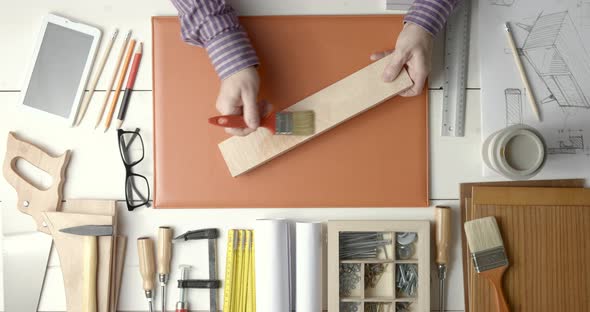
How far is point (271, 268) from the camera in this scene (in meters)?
0.96

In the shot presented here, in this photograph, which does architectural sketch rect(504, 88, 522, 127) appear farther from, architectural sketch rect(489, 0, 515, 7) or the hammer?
the hammer

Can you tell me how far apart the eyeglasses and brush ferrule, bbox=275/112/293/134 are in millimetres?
271

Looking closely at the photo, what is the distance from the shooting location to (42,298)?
100cm

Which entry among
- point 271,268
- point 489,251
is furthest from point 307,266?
point 489,251

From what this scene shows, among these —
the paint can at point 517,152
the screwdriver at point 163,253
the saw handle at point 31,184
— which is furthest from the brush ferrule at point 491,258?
the saw handle at point 31,184

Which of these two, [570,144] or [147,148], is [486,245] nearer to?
[570,144]

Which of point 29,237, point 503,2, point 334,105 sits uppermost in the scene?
point 503,2

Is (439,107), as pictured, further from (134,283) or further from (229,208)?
(134,283)

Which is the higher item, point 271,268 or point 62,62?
point 62,62

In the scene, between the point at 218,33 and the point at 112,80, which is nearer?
the point at 218,33

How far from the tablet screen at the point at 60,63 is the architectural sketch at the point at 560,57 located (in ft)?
2.70

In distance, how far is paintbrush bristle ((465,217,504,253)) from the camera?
3.11 ft

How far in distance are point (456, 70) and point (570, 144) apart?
0.84ft

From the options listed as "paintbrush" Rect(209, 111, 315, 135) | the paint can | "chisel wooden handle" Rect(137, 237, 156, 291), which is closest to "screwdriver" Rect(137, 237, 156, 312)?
"chisel wooden handle" Rect(137, 237, 156, 291)
